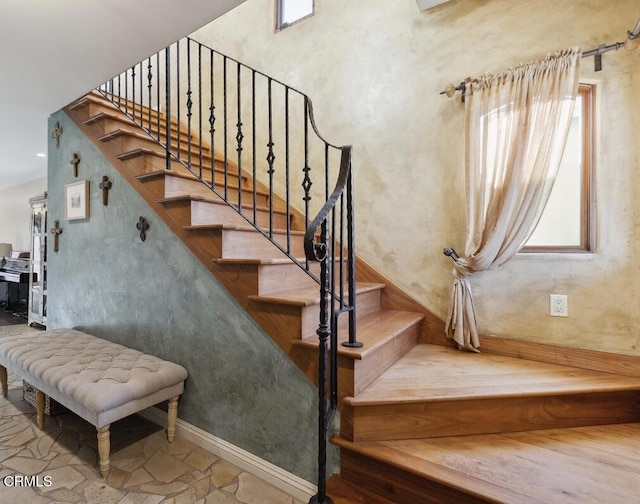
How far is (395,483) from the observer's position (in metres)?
1.36

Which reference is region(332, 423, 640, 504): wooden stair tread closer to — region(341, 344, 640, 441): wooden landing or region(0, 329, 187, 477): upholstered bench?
region(341, 344, 640, 441): wooden landing

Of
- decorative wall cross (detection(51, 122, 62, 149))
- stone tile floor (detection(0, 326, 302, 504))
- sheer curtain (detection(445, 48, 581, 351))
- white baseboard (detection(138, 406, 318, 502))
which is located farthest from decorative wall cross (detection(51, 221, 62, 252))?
sheer curtain (detection(445, 48, 581, 351))

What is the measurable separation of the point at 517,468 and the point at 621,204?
5.18 ft

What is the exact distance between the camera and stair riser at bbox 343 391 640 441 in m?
1.47

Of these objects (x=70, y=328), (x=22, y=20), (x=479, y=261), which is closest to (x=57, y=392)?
(x=70, y=328)

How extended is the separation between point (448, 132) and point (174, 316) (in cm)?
229

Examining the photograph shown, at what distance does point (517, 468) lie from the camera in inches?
51.7

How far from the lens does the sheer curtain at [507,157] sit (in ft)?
6.17

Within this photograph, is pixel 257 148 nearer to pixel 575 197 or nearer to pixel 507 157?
pixel 507 157

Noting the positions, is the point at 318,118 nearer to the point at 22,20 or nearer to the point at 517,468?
the point at 22,20

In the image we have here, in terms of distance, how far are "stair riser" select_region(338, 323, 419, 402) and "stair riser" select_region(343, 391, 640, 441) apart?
0.26ft

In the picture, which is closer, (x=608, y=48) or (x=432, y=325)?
(x=608, y=48)

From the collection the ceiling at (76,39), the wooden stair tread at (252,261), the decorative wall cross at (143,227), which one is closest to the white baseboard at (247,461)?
the wooden stair tread at (252,261)

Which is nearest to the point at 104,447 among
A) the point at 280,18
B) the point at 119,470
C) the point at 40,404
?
the point at 119,470
